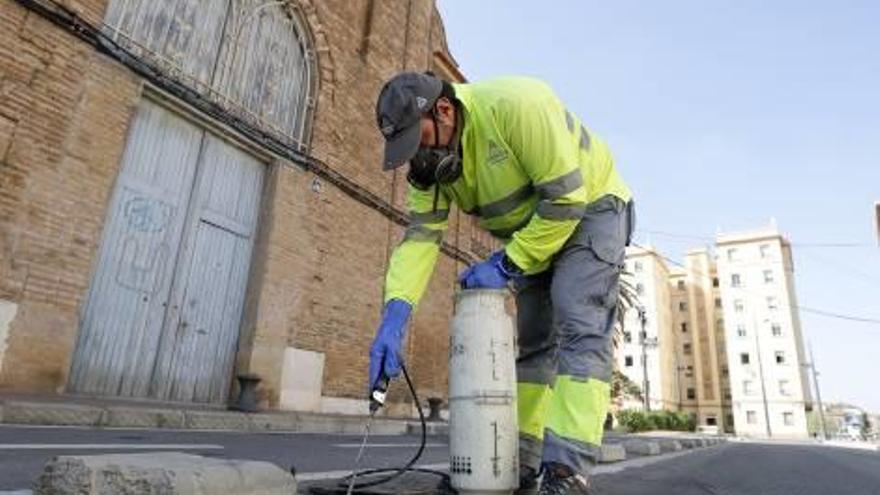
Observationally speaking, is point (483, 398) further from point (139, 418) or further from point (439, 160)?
point (139, 418)

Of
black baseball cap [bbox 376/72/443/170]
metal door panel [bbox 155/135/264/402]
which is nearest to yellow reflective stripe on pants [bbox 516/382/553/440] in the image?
black baseball cap [bbox 376/72/443/170]

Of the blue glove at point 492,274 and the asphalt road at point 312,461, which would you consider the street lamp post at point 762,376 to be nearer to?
the asphalt road at point 312,461

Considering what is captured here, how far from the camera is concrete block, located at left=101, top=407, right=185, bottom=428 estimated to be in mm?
5859

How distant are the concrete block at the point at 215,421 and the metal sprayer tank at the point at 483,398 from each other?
4.89 metres

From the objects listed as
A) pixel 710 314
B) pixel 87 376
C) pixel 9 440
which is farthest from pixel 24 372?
pixel 710 314

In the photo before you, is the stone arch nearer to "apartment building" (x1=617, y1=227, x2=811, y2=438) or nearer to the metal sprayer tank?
the metal sprayer tank

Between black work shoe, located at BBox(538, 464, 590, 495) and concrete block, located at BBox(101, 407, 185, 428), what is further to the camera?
concrete block, located at BBox(101, 407, 185, 428)

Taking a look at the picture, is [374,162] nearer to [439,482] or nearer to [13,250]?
[13,250]

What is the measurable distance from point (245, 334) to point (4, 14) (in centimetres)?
510

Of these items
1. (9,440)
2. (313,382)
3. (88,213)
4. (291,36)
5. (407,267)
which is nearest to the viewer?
(407,267)

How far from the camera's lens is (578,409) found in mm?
2367

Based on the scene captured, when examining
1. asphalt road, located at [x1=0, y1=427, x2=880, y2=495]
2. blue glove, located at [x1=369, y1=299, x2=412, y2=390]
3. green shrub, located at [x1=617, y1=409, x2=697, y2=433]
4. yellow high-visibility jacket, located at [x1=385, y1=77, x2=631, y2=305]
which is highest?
green shrub, located at [x1=617, y1=409, x2=697, y2=433]

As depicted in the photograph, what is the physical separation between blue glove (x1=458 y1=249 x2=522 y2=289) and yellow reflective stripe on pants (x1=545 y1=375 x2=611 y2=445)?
44 centimetres

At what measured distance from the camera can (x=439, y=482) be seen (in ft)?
8.87
